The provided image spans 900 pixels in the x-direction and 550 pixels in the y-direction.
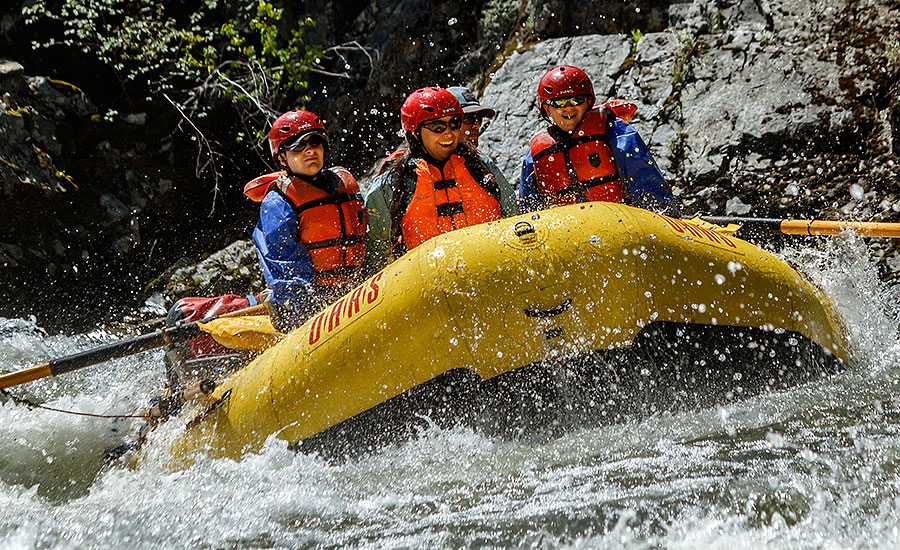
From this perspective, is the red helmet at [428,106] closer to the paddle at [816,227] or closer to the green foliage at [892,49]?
the paddle at [816,227]

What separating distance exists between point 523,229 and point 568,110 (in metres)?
1.64

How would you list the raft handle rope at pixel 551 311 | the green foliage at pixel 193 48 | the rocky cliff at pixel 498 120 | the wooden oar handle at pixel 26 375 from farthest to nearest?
the green foliage at pixel 193 48 < the rocky cliff at pixel 498 120 < the wooden oar handle at pixel 26 375 < the raft handle rope at pixel 551 311

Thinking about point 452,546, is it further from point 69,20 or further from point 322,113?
point 69,20

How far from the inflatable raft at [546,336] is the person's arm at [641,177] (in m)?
1.03

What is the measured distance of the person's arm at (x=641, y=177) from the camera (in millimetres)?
4070

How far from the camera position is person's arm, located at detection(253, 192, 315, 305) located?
3.69 meters

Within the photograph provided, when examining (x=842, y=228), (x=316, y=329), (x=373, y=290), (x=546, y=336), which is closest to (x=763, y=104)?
(x=842, y=228)

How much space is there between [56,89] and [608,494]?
7.48 m

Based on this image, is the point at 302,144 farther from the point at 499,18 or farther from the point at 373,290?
the point at 499,18

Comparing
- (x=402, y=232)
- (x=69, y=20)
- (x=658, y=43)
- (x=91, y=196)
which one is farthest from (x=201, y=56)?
(x=402, y=232)

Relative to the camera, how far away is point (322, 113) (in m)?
8.41

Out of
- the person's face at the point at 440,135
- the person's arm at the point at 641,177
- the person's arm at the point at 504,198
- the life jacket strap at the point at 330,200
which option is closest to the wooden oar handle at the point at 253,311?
the life jacket strap at the point at 330,200

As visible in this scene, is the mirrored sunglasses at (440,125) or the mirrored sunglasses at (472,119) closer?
the mirrored sunglasses at (440,125)

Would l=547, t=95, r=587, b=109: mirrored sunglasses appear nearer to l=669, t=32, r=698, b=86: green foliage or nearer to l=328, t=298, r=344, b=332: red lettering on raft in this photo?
l=328, t=298, r=344, b=332: red lettering on raft
